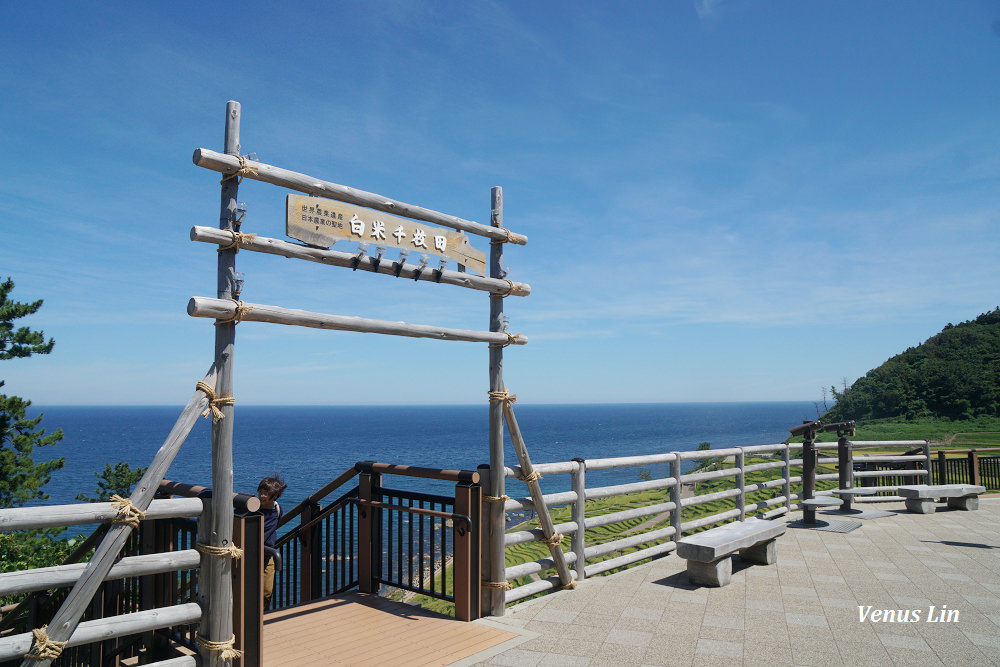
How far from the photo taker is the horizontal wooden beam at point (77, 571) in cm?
307

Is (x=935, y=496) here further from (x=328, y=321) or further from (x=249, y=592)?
(x=249, y=592)

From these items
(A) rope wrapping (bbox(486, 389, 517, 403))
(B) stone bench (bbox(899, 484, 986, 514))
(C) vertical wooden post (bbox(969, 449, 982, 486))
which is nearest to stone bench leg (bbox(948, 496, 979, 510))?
(B) stone bench (bbox(899, 484, 986, 514))

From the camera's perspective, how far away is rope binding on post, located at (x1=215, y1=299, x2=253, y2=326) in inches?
155

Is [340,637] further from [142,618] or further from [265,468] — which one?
[265,468]

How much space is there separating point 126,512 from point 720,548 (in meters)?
5.27

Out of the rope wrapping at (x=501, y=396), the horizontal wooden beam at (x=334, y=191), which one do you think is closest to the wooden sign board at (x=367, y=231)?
the horizontal wooden beam at (x=334, y=191)

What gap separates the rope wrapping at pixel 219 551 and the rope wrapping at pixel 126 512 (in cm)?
52

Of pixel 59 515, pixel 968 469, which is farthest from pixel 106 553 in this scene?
pixel 968 469

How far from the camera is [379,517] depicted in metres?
6.26

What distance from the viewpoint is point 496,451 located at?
19.1 ft

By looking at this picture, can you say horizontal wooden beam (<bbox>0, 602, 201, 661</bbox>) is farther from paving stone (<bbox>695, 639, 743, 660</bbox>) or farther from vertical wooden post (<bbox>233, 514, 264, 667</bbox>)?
paving stone (<bbox>695, 639, 743, 660</bbox>)

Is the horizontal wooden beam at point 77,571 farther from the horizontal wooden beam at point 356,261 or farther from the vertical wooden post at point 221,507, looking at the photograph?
the horizontal wooden beam at point 356,261

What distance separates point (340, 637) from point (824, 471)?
50.4ft

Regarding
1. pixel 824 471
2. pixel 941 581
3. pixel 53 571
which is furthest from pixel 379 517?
pixel 824 471
